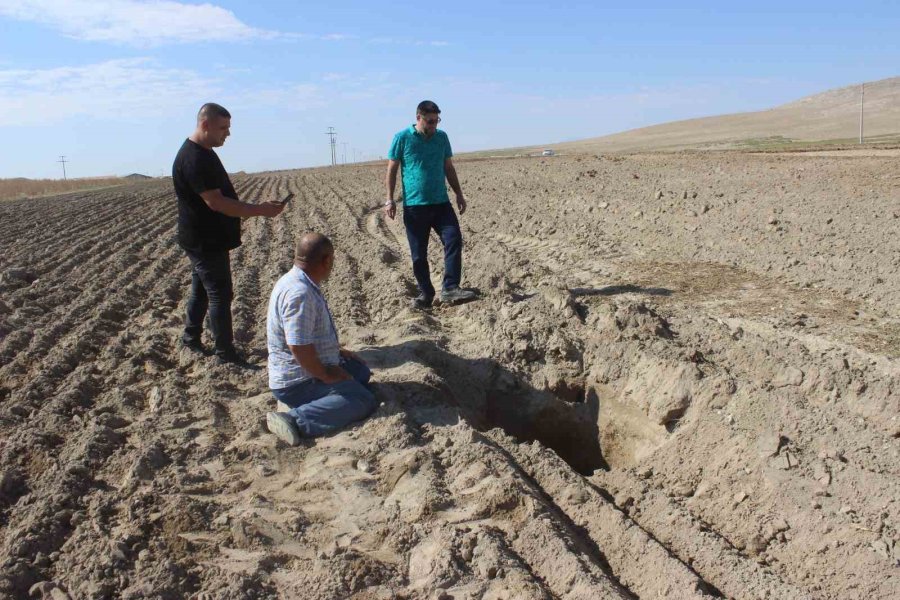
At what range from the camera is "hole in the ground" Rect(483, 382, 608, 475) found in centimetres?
545

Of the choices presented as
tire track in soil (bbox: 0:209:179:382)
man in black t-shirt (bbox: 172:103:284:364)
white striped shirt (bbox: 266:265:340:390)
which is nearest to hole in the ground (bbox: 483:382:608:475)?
white striped shirt (bbox: 266:265:340:390)

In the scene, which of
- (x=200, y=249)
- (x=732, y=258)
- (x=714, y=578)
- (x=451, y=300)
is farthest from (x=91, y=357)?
(x=732, y=258)

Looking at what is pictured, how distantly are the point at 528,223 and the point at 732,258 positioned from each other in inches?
157

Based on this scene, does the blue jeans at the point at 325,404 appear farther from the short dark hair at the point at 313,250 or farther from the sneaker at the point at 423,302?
the sneaker at the point at 423,302

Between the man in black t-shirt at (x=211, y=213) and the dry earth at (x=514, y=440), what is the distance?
51 cm

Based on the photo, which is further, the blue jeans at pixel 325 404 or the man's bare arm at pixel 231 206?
the man's bare arm at pixel 231 206

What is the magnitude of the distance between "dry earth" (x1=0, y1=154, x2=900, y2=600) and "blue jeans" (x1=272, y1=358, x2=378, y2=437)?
107mm

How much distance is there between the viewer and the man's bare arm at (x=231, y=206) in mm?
5113

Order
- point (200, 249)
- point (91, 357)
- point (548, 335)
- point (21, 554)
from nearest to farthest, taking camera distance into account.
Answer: point (21, 554) → point (200, 249) → point (548, 335) → point (91, 357)

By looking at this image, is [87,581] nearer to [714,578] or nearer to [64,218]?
[714,578]

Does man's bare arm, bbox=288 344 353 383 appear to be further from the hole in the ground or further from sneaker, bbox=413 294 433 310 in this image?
sneaker, bbox=413 294 433 310

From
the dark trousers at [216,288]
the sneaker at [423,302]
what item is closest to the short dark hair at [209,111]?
the dark trousers at [216,288]

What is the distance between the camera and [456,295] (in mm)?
6824

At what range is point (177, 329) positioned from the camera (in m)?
6.81
